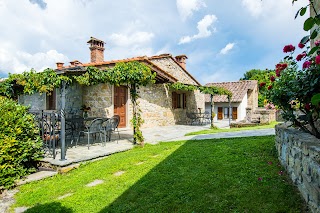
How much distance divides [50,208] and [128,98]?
28.1ft

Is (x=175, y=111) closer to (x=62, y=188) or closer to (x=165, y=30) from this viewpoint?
(x=165, y=30)

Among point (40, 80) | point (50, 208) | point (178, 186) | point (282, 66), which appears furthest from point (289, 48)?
point (40, 80)

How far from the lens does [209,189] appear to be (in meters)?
3.13

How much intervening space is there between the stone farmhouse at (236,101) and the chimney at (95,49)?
14.1m

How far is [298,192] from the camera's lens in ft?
8.80

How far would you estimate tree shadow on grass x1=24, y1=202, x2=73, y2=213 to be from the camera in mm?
3064

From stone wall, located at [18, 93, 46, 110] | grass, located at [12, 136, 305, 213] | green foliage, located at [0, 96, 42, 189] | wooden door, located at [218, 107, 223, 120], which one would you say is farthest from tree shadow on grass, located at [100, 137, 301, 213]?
wooden door, located at [218, 107, 223, 120]

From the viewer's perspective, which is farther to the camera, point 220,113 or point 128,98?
point 220,113

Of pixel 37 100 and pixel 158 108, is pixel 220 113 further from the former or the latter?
pixel 37 100

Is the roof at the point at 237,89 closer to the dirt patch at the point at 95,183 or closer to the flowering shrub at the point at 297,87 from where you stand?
the flowering shrub at the point at 297,87

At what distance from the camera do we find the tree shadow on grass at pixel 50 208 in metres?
3.06

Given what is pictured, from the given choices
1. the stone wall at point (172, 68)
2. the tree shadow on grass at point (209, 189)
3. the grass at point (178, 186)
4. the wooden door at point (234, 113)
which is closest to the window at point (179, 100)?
the stone wall at point (172, 68)

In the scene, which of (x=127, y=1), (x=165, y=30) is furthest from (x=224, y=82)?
(x=127, y=1)

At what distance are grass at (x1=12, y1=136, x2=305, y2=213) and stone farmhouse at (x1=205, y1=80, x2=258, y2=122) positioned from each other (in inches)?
731
